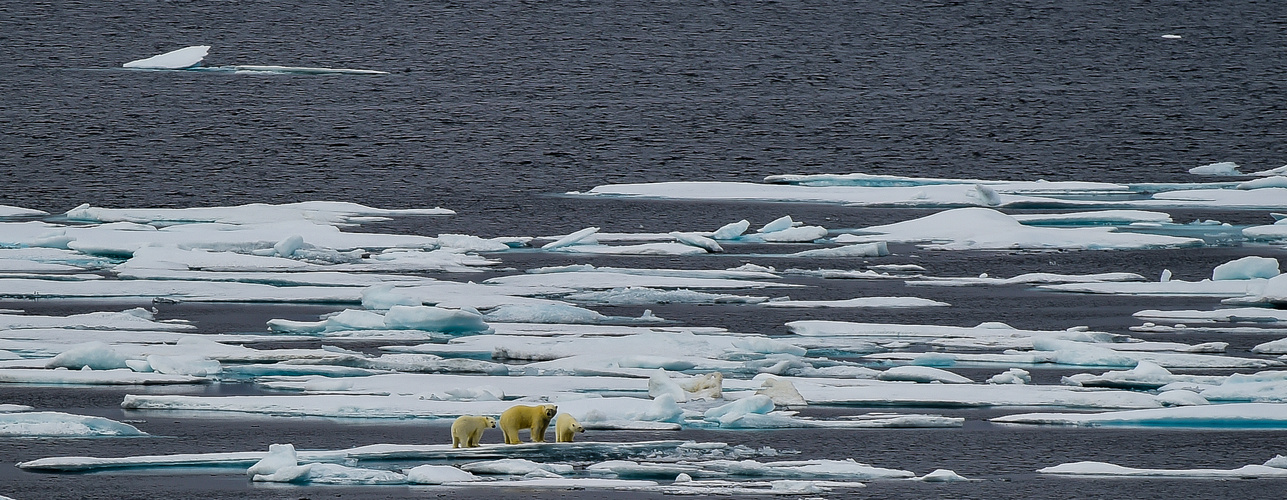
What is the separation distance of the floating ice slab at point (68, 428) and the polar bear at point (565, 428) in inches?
52.0

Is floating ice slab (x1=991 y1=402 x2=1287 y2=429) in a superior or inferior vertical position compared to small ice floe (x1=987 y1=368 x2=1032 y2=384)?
inferior

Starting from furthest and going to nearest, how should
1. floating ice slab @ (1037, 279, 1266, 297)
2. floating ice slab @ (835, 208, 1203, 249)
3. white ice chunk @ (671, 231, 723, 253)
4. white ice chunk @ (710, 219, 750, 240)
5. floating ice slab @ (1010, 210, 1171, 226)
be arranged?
1. floating ice slab @ (1010, 210, 1171, 226)
2. white ice chunk @ (710, 219, 750, 240)
3. floating ice slab @ (835, 208, 1203, 249)
4. white ice chunk @ (671, 231, 723, 253)
5. floating ice slab @ (1037, 279, 1266, 297)

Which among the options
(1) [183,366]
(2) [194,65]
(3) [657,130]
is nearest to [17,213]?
(1) [183,366]

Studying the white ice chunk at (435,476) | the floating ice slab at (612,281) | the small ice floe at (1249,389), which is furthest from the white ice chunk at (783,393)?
the floating ice slab at (612,281)

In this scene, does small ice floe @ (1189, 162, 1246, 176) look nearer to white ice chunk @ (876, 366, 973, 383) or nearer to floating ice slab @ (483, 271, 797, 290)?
floating ice slab @ (483, 271, 797, 290)

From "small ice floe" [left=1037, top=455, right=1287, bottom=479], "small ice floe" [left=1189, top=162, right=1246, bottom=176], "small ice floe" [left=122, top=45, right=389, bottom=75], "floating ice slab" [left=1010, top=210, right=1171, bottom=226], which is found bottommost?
"small ice floe" [left=1037, top=455, right=1287, bottom=479]

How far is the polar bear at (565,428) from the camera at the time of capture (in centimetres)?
539

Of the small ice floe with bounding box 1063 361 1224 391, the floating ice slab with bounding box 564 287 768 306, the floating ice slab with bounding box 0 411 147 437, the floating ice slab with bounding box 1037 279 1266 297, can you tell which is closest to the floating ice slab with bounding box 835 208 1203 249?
the floating ice slab with bounding box 1037 279 1266 297

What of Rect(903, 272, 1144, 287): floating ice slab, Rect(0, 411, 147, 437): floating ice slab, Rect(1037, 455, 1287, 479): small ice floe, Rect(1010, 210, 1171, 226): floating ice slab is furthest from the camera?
Rect(1010, 210, 1171, 226): floating ice slab

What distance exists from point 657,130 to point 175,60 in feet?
36.9

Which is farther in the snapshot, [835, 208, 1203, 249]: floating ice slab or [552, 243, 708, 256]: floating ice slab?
[835, 208, 1203, 249]: floating ice slab

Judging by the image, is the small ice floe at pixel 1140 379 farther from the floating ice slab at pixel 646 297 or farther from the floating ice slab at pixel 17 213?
the floating ice slab at pixel 17 213

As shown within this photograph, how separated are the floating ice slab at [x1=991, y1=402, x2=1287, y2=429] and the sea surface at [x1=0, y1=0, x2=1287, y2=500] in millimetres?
86

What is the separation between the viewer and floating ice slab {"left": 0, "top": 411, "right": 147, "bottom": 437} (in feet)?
18.3
